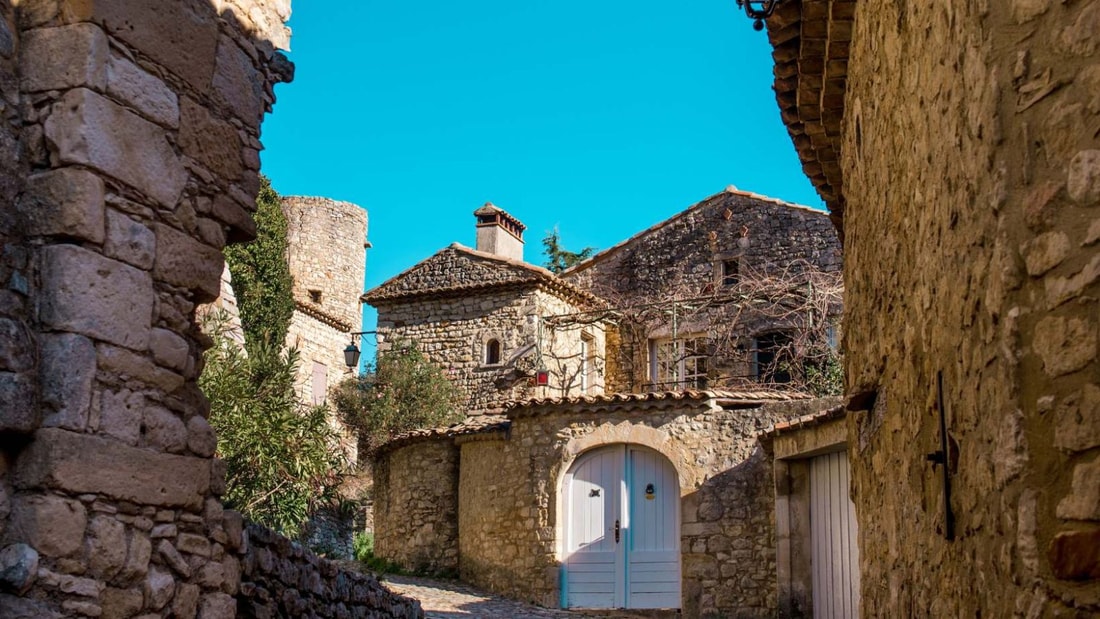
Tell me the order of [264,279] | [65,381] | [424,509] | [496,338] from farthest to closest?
[264,279] < [496,338] < [424,509] < [65,381]

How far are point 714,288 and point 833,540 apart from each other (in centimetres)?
1063

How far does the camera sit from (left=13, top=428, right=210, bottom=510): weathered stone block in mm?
4559

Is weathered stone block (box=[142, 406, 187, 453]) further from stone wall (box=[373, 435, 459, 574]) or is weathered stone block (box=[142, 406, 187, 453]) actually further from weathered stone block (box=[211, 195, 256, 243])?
stone wall (box=[373, 435, 459, 574])

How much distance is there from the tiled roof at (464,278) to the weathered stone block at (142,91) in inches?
655

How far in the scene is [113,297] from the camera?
4.93 metres

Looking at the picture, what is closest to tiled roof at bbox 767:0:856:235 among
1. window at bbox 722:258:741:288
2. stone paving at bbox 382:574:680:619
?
stone paving at bbox 382:574:680:619

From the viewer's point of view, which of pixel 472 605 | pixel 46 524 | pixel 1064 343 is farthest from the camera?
pixel 472 605

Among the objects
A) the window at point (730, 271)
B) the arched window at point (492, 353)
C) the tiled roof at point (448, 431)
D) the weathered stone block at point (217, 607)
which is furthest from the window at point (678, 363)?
the weathered stone block at point (217, 607)

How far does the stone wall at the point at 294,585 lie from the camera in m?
6.24

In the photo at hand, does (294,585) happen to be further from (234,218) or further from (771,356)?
(771,356)

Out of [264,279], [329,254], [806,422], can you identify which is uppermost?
[329,254]

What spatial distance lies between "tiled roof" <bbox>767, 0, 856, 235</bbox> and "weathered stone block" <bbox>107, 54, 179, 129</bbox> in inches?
118

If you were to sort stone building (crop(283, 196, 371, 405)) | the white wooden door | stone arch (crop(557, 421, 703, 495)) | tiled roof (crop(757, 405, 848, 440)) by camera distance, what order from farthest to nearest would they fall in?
stone building (crop(283, 196, 371, 405)) → stone arch (crop(557, 421, 703, 495)) → tiled roof (crop(757, 405, 848, 440)) → the white wooden door

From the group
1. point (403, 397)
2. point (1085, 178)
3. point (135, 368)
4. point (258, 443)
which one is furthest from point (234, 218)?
point (403, 397)
